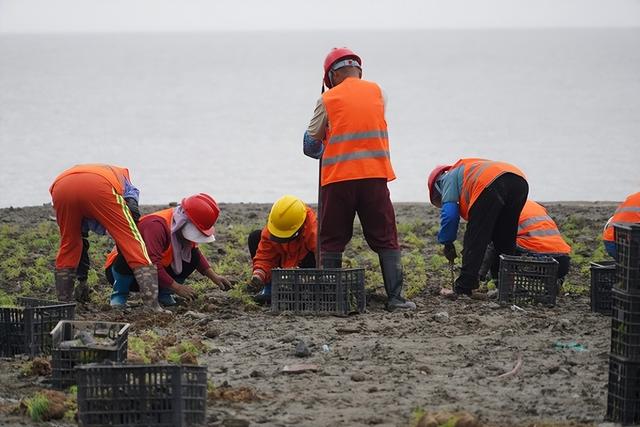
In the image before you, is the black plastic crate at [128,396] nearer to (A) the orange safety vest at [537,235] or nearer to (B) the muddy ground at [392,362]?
(B) the muddy ground at [392,362]

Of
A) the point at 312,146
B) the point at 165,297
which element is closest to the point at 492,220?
the point at 312,146

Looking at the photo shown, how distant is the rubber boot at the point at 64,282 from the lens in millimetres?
10695

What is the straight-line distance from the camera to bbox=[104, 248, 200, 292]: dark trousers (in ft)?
35.4

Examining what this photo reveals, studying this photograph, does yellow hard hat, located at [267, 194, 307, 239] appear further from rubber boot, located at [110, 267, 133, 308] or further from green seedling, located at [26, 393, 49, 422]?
green seedling, located at [26, 393, 49, 422]

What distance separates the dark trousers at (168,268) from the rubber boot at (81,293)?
0.72 ft

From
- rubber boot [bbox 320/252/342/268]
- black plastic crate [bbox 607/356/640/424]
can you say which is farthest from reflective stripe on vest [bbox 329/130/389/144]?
black plastic crate [bbox 607/356/640/424]

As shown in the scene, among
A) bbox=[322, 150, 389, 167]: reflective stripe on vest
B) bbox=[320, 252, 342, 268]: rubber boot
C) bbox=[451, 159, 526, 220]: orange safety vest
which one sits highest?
bbox=[322, 150, 389, 167]: reflective stripe on vest

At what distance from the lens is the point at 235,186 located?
2780 cm

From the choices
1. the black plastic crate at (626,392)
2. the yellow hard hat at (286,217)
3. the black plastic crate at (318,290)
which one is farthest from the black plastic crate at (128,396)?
the yellow hard hat at (286,217)

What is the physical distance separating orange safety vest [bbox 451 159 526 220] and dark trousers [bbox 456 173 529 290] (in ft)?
0.13

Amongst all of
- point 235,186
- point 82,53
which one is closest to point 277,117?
point 235,186

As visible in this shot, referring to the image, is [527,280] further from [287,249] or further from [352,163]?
[287,249]

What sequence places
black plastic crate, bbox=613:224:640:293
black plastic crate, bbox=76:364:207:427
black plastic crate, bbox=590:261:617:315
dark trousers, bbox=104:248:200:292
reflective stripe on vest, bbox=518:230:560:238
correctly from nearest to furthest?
1. black plastic crate, bbox=76:364:207:427
2. black plastic crate, bbox=613:224:640:293
3. black plastic crate, bbox=590:261:617:315
4. dark trousers, bbox=104:248:200:292
5. reflective stripe on vest, bbox=518:230:560:238

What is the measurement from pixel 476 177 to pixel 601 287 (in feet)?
4.63
